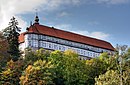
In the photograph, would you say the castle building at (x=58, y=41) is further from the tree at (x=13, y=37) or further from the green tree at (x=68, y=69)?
the green tree at (x=68, y=69)

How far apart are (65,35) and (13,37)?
1672 inches

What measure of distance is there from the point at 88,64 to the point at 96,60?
3.02 metres

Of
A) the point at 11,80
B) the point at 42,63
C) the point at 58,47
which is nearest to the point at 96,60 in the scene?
the point at 42,63

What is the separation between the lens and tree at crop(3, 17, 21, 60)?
6372cm

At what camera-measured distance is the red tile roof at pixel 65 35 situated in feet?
327

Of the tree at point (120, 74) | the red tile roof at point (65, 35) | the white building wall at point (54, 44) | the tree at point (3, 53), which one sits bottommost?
the tree at point (120, 74)

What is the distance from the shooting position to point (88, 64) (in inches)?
2557

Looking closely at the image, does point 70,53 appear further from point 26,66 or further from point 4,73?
point 4,73

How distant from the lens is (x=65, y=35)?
108000mm

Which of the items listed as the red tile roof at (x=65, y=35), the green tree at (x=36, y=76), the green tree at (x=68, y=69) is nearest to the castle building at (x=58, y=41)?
the red tile roof at (x=65, y=35)

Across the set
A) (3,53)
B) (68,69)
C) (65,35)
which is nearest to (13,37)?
(3,53)

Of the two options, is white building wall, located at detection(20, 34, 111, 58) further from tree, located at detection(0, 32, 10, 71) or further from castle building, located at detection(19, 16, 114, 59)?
tree, located at detection(0, 32, 10, 71)

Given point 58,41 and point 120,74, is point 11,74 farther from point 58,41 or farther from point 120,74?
point 58,41

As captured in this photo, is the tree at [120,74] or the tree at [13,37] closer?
the tree at [120,74]
